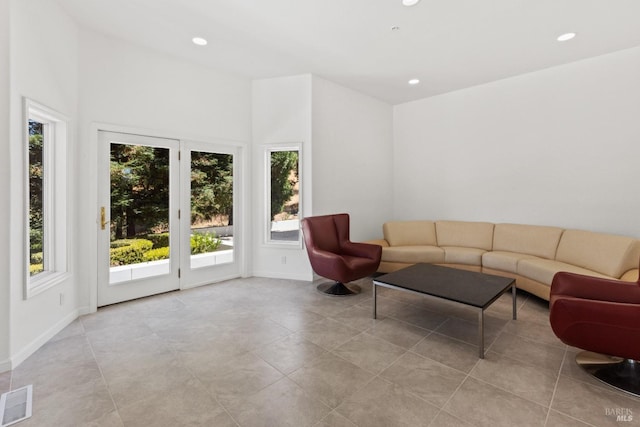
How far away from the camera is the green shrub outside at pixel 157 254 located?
381 centimetres

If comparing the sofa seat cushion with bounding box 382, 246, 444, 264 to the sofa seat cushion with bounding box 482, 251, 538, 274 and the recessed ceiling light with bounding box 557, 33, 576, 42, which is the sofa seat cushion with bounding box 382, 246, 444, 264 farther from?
the recessed ceiling light with bounding box 557, 33, 576, 42

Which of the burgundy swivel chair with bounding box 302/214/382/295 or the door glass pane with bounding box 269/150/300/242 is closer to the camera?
the burgundy swivel chair with bounding box 302/214/382/295

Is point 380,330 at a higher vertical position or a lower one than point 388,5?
lower

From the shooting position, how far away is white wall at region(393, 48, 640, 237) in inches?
144

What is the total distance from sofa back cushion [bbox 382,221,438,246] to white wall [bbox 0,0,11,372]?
4.62 metres

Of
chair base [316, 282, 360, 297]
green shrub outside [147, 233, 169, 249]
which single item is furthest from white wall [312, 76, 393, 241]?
green shrub outside [147, 233, 169, 249]

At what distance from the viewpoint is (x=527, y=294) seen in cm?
387

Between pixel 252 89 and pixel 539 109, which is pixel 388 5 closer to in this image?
pixel 252 89

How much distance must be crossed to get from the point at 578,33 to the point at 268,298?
4790 millimetres

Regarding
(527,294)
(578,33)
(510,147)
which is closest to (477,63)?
(578,33)

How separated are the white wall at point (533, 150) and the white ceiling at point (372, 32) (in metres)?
0.39

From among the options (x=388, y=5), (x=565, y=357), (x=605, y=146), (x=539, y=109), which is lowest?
(x=565, y=357)

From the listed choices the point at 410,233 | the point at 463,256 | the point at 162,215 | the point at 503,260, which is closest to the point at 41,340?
the point at 162,215

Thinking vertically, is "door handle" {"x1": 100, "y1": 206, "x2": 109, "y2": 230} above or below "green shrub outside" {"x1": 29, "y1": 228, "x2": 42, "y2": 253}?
above
